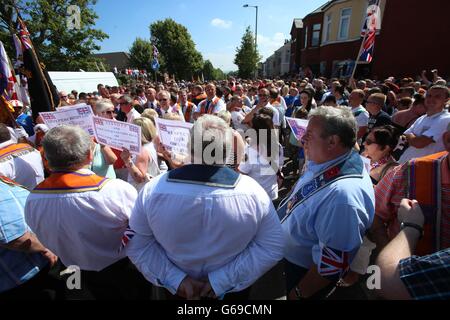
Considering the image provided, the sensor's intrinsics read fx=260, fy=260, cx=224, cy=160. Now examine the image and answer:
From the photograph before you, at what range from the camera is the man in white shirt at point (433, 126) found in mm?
3283

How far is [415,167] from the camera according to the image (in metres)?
1.65

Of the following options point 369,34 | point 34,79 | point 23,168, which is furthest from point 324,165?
point 369,34

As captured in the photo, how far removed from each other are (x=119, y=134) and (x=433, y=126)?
12.5 feet

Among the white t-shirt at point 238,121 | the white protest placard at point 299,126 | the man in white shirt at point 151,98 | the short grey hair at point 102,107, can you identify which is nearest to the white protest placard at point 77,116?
the short grey hair at point 102,107

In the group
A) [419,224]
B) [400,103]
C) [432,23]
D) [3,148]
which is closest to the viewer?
[419,224]

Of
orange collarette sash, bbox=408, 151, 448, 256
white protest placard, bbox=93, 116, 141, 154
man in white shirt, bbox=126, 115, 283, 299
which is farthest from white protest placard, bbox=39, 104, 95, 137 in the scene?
orange collarette sash, bbox=408, 151, 448, 256

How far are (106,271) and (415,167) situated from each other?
226 centimetres

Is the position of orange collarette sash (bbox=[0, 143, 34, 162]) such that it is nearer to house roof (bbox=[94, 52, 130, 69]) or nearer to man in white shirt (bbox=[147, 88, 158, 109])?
man in white shirt (bbox=[147, 88, 158, 109])

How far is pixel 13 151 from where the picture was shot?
2.33 metres

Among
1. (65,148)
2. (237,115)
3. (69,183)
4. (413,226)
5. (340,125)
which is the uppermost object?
(340,125)

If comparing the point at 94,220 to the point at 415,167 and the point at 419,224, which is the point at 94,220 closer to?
the point at 419,224

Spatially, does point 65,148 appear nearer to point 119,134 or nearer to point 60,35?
point 119,134

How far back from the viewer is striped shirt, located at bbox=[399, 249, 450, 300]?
1.04 metres

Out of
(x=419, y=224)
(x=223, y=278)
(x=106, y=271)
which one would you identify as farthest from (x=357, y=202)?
(x=106, y=271)
